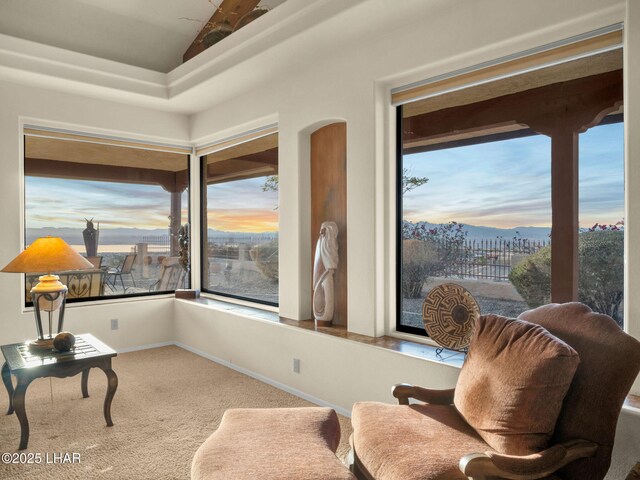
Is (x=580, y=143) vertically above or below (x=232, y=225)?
above

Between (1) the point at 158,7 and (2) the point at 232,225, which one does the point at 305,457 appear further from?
(1) the point at 158,7

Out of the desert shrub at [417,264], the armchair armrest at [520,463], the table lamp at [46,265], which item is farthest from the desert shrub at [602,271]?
the table lamp at [46,265]

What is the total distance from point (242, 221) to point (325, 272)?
164 cm

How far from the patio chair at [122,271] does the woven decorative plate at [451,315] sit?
3.74 meters

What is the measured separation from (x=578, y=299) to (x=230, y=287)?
12.0ft

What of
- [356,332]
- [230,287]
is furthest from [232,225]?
[356,332]

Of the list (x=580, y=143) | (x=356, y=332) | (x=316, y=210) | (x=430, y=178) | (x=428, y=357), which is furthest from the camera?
(x=316, y=210)

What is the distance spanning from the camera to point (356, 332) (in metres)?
3.56

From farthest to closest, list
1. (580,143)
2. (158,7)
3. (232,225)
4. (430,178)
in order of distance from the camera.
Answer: (232,225) < (158,7) < (430,178) < (580,143)

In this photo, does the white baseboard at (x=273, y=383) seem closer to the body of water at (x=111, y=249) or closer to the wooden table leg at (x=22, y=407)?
the body of water at (x=111, y=249)

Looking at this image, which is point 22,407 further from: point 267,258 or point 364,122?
point 364,122

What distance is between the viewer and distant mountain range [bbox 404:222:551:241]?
2.76m

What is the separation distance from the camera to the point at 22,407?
9.28 ft

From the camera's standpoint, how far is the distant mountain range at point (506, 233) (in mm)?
2758
